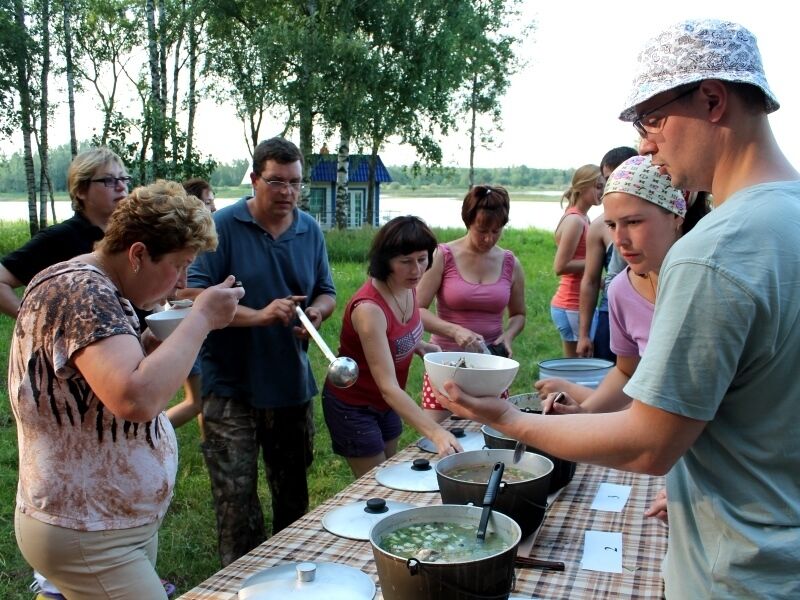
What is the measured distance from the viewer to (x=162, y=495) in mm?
1790

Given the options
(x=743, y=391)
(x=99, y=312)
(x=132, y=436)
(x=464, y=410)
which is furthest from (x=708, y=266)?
(x=132, y=436)

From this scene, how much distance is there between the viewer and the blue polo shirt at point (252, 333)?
9.53 feet

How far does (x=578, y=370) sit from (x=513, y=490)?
43.2 inches

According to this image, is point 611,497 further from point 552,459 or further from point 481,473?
point 481,473

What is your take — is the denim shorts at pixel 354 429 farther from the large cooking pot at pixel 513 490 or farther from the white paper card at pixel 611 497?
the large cooking pot at pixel 513 490

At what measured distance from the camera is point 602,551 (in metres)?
1.76

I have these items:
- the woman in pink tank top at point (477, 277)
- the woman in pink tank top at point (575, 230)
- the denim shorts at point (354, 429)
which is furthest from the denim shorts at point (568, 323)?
the denim shorts at point (354, 429)

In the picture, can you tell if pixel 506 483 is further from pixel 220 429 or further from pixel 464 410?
pixel 220 429

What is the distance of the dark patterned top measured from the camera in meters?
1.59

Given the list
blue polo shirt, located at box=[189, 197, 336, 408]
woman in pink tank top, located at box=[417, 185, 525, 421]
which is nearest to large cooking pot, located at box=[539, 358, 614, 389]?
woman in pink tank top, located at box=[417, 185, 525, 421]

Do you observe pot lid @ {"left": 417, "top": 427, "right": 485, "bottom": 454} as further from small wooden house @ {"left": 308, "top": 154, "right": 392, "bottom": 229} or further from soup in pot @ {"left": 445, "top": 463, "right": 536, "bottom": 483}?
small wooden house @ {"left": 308, "top": 154, "right": 392, "bottom": 229}

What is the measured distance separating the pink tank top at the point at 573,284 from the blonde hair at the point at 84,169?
2.83m

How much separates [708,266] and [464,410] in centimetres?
62

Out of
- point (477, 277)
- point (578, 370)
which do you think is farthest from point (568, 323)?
point (578, 370)
